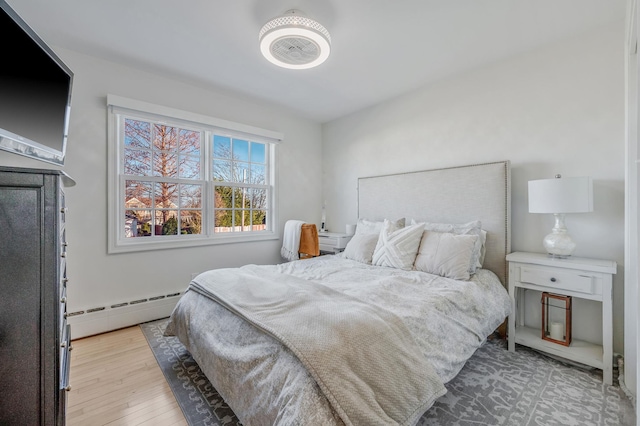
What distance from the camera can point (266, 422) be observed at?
1144mm

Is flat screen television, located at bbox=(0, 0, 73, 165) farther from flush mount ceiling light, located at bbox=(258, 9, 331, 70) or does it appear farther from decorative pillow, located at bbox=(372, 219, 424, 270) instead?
decorative pillow, located at bbox=(372, 219, 424, 270)

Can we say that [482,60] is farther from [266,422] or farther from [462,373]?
[266,422]

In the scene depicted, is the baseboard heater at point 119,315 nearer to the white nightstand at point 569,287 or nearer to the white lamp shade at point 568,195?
the white nightstand at point 569,287

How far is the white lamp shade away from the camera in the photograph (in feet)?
6.39

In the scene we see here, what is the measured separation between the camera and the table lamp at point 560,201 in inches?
76.8

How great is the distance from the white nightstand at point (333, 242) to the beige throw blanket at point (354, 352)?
210cm

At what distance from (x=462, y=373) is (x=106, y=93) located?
3.86m

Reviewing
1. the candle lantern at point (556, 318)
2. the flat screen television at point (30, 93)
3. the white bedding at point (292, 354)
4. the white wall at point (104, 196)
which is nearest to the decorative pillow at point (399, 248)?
the white bedding at point (292, 354)

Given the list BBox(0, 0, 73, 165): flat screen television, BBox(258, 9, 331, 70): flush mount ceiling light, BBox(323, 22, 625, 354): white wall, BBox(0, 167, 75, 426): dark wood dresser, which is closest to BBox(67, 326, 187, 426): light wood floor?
BBox(0, 167, 75, 426): dark wood dresser

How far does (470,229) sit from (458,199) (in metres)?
0.40

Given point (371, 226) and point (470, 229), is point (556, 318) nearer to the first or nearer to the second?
point (470, 229)

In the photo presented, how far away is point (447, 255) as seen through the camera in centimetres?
226

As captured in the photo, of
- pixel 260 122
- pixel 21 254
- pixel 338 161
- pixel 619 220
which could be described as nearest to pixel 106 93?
pixel 260 122

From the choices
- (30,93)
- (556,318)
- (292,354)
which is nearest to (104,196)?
(30,93)
